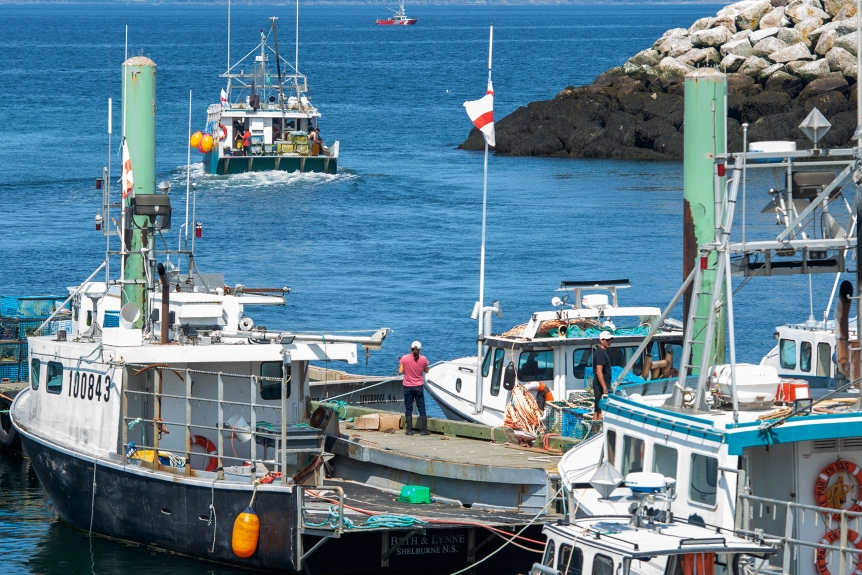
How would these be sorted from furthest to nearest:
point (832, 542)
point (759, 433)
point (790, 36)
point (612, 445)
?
point (790, 36) < point (612, 445) < point (832, 542) < point (759, 433)

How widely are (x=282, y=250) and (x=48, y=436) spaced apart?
83.8 ft

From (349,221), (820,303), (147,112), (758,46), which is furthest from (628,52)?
(147,112)

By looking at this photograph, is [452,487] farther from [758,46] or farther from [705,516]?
[758,46]

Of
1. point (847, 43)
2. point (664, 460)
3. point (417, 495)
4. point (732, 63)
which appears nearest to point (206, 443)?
point (417, 495)

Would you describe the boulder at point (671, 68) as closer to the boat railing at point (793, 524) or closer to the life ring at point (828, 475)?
the life ring at point (828, 475)

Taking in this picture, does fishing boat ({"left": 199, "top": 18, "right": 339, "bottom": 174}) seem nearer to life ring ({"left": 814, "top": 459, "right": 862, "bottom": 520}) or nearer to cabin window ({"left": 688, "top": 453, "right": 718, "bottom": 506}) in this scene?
cabin window ({"left": 688, "top": 453, "right": 718, "bottom": 506})

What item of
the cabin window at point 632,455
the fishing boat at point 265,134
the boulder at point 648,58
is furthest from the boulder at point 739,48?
the cabin window at point 632,455

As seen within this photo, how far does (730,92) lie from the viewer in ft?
227

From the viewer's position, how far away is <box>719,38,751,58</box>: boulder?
242ft

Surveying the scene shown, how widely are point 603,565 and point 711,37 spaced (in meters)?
67.8

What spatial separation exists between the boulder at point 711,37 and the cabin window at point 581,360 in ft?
187

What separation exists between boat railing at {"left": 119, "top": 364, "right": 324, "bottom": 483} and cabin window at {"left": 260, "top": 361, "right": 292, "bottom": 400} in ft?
0.59

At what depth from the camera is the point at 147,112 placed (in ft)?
74.7

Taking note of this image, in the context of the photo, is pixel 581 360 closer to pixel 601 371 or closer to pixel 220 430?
pixel 601 371
